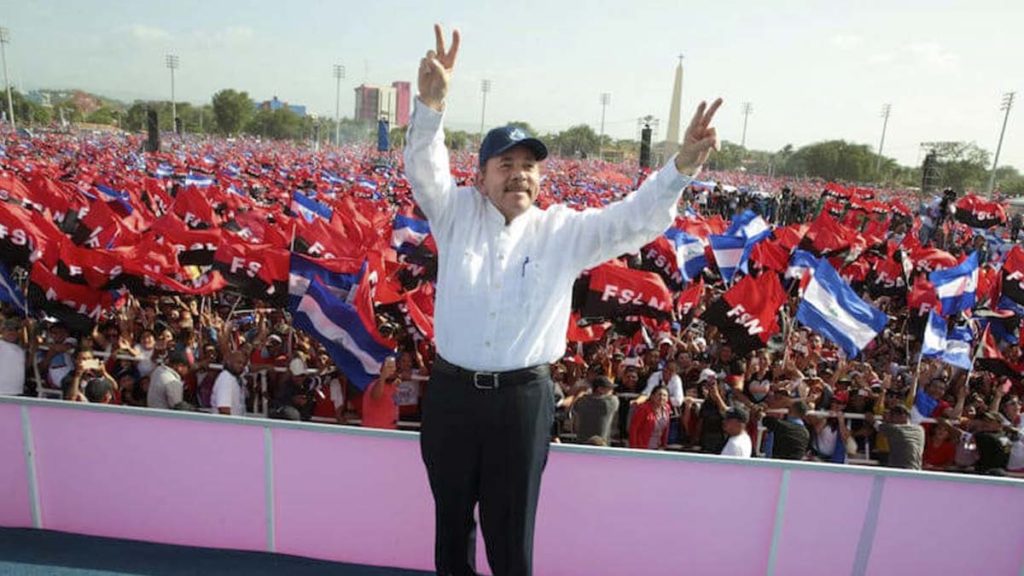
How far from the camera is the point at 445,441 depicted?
218 cm

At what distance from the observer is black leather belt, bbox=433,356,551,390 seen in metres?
2.09

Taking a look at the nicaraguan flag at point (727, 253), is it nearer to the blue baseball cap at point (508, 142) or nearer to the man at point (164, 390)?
the man at point (164, 390)

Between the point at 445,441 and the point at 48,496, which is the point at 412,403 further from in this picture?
the point at 445,441

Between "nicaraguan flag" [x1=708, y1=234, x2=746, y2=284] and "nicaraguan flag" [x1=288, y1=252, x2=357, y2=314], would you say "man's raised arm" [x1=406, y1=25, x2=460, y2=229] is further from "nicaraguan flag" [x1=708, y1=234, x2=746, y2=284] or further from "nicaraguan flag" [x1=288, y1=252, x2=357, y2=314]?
"nicaraguan flag" [x1=708, y1=234, x2=746, y2=284]

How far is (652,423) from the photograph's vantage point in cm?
619

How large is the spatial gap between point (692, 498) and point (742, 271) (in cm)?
877

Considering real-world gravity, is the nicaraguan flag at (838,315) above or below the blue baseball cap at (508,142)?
below

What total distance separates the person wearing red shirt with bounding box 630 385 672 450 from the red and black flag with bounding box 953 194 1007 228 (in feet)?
63.3

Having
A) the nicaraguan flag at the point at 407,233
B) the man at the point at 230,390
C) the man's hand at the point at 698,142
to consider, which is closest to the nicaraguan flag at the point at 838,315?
the nicaraguan flag at the point at 407,233

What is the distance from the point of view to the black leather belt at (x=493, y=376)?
2094 millimetres

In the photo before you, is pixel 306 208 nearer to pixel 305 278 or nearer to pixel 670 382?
pixel 305 278

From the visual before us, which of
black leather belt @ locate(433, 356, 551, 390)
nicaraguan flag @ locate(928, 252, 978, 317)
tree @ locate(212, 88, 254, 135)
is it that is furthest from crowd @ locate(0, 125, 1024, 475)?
tree @ locate(212, 88, 254, 135)

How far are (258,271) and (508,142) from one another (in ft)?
21.2

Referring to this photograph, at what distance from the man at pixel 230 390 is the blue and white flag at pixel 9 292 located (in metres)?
2.89
